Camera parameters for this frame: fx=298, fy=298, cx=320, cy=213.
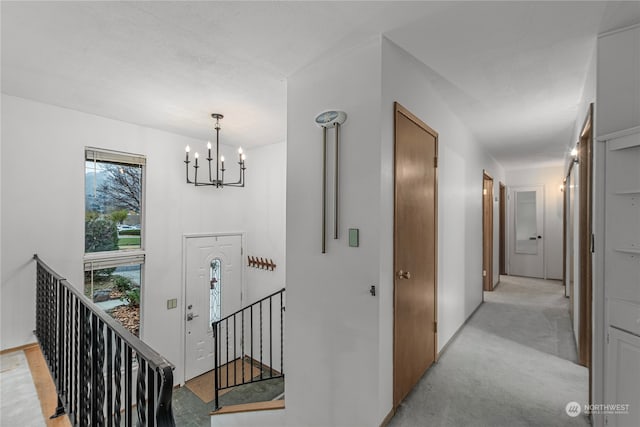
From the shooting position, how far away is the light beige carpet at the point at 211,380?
423 cm

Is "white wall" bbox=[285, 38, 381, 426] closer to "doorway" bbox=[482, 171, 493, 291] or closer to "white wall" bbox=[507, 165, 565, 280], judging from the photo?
"doorway" bbox=[482, 171, 493, 291]

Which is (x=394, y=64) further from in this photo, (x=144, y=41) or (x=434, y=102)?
(x=144, y=41)

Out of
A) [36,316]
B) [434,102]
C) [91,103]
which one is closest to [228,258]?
[36,316]

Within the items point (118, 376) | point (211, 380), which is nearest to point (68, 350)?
point (118, 376)

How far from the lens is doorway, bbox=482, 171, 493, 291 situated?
5086mm

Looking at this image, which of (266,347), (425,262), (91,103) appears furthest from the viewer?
(266,347)

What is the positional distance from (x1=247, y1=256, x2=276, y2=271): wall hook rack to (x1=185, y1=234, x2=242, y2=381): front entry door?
170 millimetres

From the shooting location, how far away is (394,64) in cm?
209

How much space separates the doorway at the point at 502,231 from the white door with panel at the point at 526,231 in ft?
0.48

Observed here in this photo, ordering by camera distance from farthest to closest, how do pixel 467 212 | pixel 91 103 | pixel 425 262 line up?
pixel 467 212
pixel 91 103
pixel 425 262

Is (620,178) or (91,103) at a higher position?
(91,103)

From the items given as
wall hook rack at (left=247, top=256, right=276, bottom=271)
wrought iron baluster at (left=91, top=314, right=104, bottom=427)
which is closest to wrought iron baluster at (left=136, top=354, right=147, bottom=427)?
wrought iron baluster at (left=91, top=314, right=104, bottom=427)

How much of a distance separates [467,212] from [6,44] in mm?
4652

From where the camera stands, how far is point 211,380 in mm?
4512
